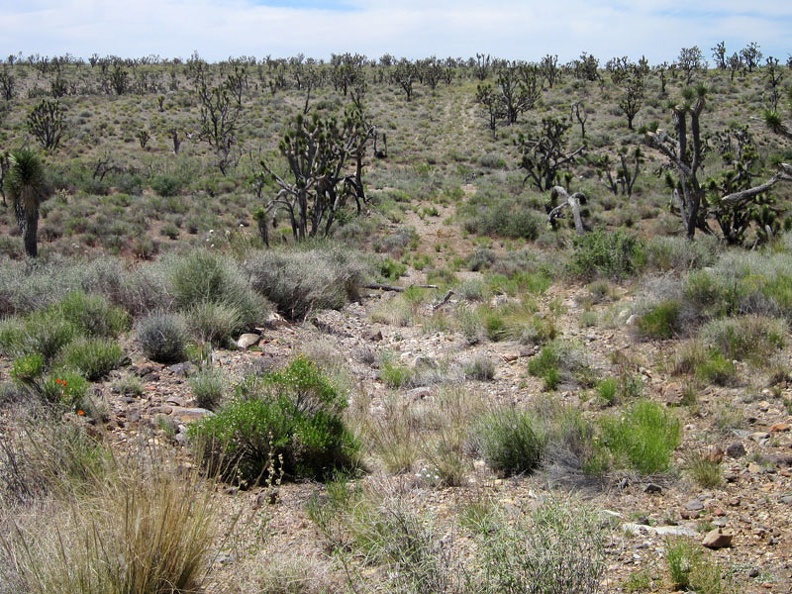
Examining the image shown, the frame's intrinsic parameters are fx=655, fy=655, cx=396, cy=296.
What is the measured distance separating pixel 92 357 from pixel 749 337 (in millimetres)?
7474

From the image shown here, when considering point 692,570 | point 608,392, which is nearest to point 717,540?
point 692,570

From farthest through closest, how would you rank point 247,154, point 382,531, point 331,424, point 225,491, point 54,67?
point 54,67 < point 247,154 < point 331,424 < point 225,491 < point 382,531

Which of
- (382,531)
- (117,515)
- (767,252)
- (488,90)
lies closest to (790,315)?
(767,252)

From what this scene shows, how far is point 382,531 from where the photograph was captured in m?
3.84

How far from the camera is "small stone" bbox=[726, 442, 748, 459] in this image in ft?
17.6

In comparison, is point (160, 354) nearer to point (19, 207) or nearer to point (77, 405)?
point (77, 405)

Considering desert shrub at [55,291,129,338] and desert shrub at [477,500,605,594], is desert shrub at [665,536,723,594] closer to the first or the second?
desert shrub at [477,500,605,594]

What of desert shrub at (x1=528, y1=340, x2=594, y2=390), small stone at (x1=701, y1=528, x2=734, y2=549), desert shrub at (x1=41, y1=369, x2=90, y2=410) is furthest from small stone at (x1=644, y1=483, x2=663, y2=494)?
desert shrub at (x1=41, y1=369, x2=90, y2=410)

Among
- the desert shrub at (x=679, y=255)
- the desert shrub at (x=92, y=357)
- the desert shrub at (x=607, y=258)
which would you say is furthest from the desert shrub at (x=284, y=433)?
the desert shrub at (x=607, y=258)

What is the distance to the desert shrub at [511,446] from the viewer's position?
5.39 metres

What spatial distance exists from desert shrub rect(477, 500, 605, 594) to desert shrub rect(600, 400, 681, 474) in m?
1.95

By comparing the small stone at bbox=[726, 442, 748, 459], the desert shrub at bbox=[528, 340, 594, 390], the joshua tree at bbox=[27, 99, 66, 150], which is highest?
the joshua tree at bbox=[27, 99, 66, 150]

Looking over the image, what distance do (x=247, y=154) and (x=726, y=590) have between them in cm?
4360

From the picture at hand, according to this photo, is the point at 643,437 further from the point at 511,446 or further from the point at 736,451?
the point at 511,446
